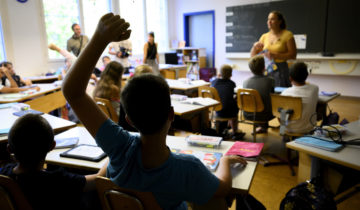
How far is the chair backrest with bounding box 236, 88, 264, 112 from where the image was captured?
316cm

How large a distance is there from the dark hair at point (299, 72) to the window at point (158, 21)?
6.99 meters

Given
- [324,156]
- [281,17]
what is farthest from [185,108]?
[281,17]

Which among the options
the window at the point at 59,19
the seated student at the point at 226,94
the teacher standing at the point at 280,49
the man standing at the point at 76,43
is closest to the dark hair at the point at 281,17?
the teacher standing at the point at 280,49

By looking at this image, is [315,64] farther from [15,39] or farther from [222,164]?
[15,39]

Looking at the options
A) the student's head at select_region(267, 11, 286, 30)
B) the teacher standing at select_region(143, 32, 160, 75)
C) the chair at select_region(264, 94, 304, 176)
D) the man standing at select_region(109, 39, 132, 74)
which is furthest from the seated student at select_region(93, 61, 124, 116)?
the teacher standing at select_region(143, 32, 160, 75)

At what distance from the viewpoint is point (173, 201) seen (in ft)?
3.21

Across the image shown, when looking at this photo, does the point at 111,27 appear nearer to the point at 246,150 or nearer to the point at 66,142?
the point at 246,150

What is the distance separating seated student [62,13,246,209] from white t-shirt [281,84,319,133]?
217 centimetres

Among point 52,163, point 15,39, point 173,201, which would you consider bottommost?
point 52,163

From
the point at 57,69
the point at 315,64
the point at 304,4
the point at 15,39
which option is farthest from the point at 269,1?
the point at 15,39

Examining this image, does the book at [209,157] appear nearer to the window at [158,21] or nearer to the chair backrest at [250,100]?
the chair backrest at [250,100]

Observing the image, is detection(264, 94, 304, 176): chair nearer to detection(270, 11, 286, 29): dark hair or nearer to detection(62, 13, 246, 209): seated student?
detection(270, 11, 286, 29): dark hair

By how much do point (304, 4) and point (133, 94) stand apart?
6.74m

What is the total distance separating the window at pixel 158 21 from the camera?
9156mm
